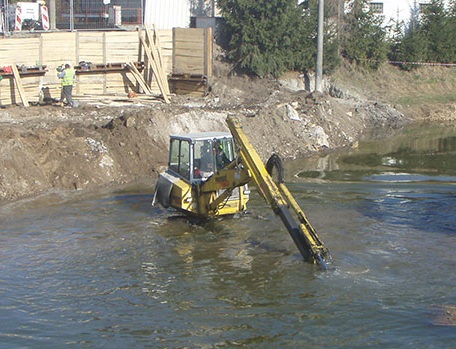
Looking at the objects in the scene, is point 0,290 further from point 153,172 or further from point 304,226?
point 153,172

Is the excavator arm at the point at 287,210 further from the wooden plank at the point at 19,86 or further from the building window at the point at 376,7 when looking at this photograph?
the building window at the point at 376,7

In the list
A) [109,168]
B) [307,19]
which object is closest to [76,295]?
[109,168]

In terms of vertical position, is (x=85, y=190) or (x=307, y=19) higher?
(x=307, y=19)

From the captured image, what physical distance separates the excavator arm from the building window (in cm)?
3068

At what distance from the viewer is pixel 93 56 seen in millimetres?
31062

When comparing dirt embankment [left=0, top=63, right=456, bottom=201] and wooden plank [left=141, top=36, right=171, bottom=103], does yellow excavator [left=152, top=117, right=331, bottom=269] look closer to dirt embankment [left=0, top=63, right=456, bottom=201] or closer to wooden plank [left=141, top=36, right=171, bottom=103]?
dirt embankment [left=0, top=63, right=456, bottom=201]

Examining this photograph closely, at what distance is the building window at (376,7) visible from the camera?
42.0 meters

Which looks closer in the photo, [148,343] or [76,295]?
[148,343]

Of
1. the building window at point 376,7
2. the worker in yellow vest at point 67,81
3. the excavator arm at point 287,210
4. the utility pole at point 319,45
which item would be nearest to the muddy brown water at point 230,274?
the excavator arm at point 287,210

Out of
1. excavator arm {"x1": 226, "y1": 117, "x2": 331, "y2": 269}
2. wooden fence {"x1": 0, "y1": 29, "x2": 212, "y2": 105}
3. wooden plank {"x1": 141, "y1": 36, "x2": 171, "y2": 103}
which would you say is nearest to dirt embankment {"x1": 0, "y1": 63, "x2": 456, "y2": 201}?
wooden plank {"x1": 141, "y1": 36, "x2": 171, "y2": 103}

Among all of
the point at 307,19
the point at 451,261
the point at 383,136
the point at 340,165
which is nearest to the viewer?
the point at 451,261

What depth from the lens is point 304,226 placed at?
42.2ft

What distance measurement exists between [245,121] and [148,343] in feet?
57.8

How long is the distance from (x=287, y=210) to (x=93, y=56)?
67.2ft
